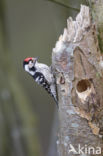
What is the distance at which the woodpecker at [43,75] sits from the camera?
135 inches

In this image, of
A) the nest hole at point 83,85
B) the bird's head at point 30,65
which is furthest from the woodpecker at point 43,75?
the nest hole at point 83,85

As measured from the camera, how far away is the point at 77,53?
2650 mm

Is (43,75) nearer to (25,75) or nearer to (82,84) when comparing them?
(82,84)

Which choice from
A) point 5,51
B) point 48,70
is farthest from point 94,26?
point 5,51

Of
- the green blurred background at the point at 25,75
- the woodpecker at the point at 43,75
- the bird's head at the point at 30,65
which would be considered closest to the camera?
the woodpecker at the point at 43,75

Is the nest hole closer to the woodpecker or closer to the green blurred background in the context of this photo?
the woodpecker

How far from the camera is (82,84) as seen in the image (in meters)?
2.70

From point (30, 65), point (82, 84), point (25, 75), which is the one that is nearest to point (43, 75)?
point (30, 65)

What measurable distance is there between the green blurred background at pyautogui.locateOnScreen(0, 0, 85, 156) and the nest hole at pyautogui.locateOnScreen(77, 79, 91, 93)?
0.84 metres

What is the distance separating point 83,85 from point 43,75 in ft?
3.25

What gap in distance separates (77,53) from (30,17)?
188 inches

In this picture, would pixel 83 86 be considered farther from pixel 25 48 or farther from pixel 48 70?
pixel 25 48

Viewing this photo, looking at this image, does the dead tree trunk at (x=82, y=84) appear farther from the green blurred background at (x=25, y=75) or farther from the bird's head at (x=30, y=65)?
the bird's head at (x=30, y=65)

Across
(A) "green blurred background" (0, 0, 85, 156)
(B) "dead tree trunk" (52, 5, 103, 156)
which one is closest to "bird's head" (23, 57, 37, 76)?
(A) "green blurred background" (0, 0, 85, 156)
